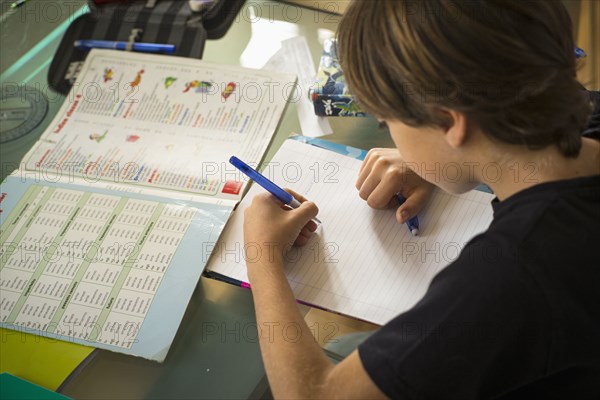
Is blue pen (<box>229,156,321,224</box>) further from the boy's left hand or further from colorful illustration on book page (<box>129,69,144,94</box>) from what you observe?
colorful illustration on book page (<box>129,69,144,94</box>)

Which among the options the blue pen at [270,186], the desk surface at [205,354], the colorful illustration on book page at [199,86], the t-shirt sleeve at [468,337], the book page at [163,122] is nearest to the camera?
the t-shirt sleeve at [468,337]

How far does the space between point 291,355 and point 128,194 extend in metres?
0.39

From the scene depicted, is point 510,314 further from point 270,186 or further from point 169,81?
point 169,81

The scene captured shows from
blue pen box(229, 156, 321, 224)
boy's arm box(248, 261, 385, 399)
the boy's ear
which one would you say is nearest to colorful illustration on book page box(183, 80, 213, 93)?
blue pen box(229, 156, 321, 224)

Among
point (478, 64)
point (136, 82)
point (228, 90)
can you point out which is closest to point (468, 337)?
point (478, 64)

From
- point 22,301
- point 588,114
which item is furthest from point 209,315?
point 588,114

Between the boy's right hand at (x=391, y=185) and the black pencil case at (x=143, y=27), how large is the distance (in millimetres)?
438


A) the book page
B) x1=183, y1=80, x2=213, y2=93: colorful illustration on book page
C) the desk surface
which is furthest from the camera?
x1=183, y1=80, x2=213, y2=93: colorful illustration on book page

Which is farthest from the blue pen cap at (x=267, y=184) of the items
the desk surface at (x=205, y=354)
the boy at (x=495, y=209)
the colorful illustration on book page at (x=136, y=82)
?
the colorful illustration on book page at (x=136, y=82)

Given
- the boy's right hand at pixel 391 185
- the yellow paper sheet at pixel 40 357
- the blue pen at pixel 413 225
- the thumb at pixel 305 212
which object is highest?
the boy's right hand at pixel 391 185

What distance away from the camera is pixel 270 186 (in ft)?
2.73

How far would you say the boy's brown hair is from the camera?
1.93 feet

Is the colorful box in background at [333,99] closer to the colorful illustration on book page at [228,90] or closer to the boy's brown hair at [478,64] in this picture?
the colorful illustration on book page at [228,90]

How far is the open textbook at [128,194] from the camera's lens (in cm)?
78
